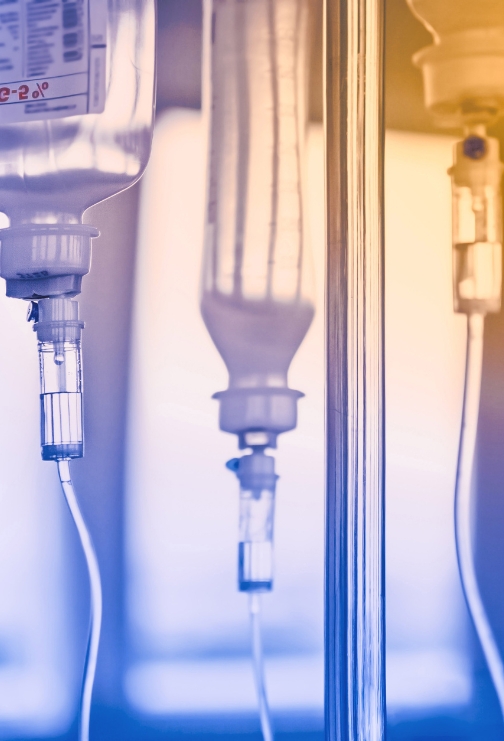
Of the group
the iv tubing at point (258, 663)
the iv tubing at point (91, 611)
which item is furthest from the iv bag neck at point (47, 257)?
the iv tubing at point (258, 663)

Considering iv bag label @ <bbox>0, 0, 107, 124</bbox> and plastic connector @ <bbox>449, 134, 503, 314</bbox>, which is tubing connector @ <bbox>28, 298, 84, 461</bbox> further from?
plastic connector @ <bbox>449, 134, 503, 314</bbox>

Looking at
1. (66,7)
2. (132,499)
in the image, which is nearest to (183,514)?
(132,499)

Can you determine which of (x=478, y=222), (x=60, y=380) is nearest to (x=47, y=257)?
(x=60, y=380)

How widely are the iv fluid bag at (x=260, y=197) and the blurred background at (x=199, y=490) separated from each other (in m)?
0.02

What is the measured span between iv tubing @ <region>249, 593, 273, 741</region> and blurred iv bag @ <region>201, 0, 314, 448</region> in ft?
0.37

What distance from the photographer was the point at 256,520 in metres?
0.54

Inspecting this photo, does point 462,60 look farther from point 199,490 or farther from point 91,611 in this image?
point 91,611

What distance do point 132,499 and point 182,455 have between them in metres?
0.05

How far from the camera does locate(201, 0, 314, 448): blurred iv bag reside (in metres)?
0.52

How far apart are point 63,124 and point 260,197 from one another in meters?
0.14

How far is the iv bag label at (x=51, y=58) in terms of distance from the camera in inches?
20.2

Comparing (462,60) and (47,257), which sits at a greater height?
(462,60)

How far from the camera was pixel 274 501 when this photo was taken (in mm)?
540

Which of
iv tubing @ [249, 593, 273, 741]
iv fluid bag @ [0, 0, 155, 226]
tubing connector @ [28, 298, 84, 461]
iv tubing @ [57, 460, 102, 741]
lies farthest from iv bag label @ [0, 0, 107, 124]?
iv tubing @ [249, 593, 273, 741]
